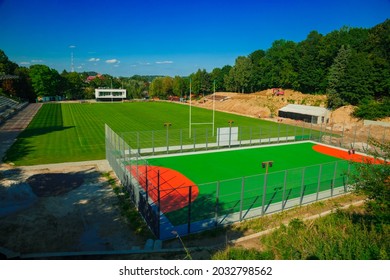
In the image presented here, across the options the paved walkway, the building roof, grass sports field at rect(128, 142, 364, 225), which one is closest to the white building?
the paved walkway

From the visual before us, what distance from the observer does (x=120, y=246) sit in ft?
37.4

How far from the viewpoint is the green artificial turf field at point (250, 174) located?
14.8 m

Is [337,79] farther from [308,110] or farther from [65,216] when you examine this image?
[65,216]

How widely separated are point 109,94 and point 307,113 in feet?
214

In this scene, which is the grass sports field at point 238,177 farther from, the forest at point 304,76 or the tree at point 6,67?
the tree at point 6,67

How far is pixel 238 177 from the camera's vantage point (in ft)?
66.5

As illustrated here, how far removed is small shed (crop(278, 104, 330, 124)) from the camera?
46.5 metres

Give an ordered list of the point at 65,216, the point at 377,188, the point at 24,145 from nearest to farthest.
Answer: the point at 377,188 < the point at 65,216 < the point at 24,145

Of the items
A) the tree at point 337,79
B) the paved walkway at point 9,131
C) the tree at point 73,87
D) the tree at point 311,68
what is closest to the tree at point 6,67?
the tree at point 73,87

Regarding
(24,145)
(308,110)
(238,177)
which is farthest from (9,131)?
(308,110)

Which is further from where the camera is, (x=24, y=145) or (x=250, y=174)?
(x=24, y=145)

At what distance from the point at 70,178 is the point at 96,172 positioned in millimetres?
1858
